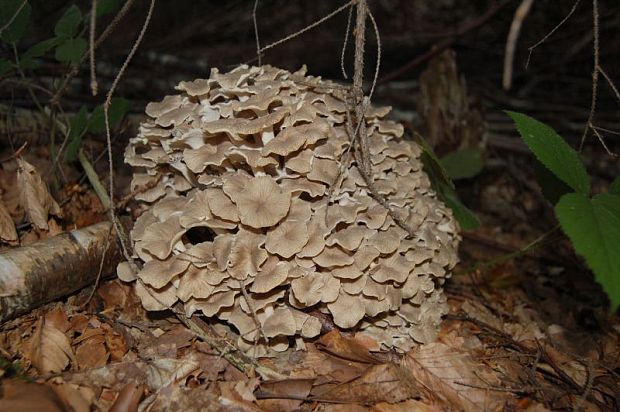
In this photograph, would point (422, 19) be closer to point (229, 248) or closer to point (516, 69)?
point (516, 69)

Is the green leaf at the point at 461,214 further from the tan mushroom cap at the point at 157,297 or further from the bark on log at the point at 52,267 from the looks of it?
the bark on log at the point at 52,267

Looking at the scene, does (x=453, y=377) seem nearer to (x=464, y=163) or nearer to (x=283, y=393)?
(x=283, y=393)

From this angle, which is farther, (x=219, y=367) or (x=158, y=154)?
(x=158, y=154)

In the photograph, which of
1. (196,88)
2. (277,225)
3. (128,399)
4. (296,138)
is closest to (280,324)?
(277,225)

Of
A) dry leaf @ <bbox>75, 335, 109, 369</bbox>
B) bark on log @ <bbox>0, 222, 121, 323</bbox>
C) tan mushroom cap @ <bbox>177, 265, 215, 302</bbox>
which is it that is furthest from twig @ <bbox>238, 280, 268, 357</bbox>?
bark on log @ <bbox>0, 222, 121, 323</bbox>

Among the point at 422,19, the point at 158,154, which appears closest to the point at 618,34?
the point at 422,19

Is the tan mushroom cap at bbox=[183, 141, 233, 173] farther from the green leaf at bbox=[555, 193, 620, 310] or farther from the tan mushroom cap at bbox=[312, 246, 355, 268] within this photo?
the green leaf at bbox=[555, 193, 620, 310]
